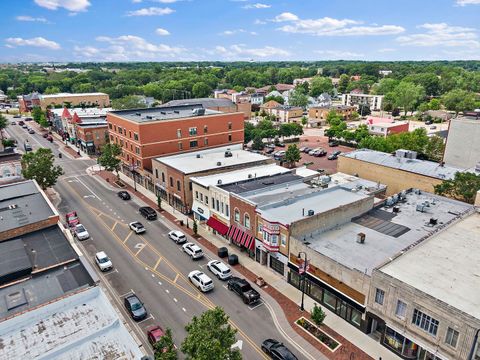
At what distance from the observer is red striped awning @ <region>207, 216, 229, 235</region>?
48.6 meters

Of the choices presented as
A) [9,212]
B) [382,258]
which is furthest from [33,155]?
[382,258]

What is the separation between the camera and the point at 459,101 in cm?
16025

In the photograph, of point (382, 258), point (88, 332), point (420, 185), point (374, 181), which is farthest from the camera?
point (374, 181)

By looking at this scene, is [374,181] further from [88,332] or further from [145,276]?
[88,332]

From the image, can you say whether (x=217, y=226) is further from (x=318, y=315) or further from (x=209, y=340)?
(x=209, y=340)

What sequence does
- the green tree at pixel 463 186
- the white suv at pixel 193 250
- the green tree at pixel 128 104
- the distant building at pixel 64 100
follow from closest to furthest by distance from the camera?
1. the white suv at pixel 193 250
2. the green tree at pixel 463 186
3. the green tree at pixel 128 104
4. the distant building at pixel 64 100

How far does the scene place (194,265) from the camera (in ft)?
144

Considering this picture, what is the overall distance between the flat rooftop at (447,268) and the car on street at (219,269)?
700 inches

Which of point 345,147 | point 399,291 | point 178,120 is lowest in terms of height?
point 345,147

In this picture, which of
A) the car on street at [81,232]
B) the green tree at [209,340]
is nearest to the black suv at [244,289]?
the green tree at [209,340]

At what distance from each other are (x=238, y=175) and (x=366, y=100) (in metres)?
154

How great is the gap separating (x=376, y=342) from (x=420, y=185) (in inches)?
1281

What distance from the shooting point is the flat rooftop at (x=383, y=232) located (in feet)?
116

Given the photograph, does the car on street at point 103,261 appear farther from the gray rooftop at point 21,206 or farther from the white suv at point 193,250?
the white suv at point 193,250
